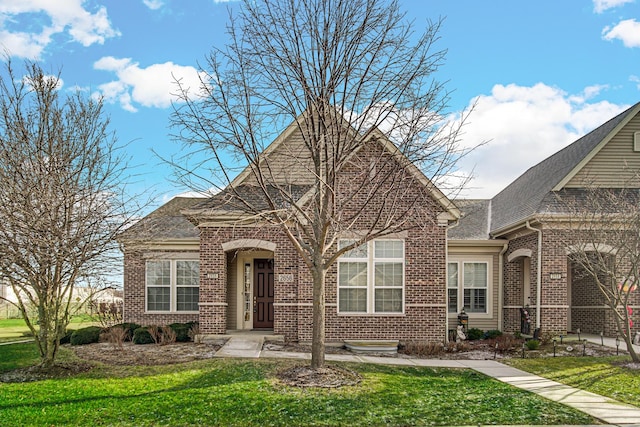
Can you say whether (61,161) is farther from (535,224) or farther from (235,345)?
(535,224)

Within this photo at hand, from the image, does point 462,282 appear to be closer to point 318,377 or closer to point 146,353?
point 318,377

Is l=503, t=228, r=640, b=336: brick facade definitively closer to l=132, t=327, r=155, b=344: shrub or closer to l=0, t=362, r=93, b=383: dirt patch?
l=132, t=327, r=155, b=344: shrub

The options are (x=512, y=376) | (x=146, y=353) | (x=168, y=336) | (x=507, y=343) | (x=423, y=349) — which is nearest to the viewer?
(x=512, y=376)

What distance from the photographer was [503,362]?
13.2 meters

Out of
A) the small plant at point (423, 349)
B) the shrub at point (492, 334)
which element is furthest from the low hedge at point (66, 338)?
the shrub at point (492, 334)

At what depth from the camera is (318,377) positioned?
10.1m

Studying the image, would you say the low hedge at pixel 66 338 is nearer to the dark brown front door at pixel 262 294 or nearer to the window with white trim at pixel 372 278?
the dark brown front door at pixel 262 294

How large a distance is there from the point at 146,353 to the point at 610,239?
1274cm

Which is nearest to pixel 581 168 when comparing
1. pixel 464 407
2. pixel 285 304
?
pixel 285 304

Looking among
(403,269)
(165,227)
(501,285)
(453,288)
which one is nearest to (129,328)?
(165,227)

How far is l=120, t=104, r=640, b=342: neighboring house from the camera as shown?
15242mm

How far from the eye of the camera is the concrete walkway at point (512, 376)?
868 centimetres

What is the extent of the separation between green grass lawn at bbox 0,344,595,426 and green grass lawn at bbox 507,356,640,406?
1.67 metres

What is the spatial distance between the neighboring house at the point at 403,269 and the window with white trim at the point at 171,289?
0.03m
